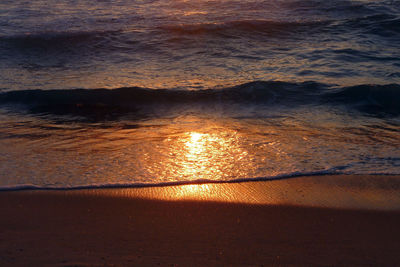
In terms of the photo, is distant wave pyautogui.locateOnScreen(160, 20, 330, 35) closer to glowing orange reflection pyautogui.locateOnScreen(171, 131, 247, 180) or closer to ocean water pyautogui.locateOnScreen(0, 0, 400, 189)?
ocean water pyautogui.locateOnScreen(0, 0, 400, 189)

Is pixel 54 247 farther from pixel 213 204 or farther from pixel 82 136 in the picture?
pixel 82 136

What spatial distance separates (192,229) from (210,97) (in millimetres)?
3917

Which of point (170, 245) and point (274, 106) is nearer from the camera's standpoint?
point (170, 245)

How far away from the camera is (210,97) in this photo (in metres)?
6.59

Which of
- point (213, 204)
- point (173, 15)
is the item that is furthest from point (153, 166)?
point (173, 15)

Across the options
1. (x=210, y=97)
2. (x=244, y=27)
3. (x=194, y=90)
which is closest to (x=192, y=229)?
(x=210, y=97)

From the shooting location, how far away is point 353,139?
14.8 feet

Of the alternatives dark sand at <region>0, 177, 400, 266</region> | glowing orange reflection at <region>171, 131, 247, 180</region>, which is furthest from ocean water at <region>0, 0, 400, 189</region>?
dark sand at <region>0, 177, 400, 266</region>

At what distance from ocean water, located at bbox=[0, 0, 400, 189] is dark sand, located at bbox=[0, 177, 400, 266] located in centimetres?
27

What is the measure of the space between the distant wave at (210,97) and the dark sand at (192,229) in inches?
117

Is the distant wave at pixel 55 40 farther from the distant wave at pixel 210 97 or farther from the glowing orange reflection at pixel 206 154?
the glowing orange reflection at pixel 206 154

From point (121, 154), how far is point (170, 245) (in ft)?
5.36

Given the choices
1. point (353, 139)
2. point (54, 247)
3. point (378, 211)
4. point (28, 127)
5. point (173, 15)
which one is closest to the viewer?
point (54, 247)

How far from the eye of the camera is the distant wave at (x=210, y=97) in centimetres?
621
